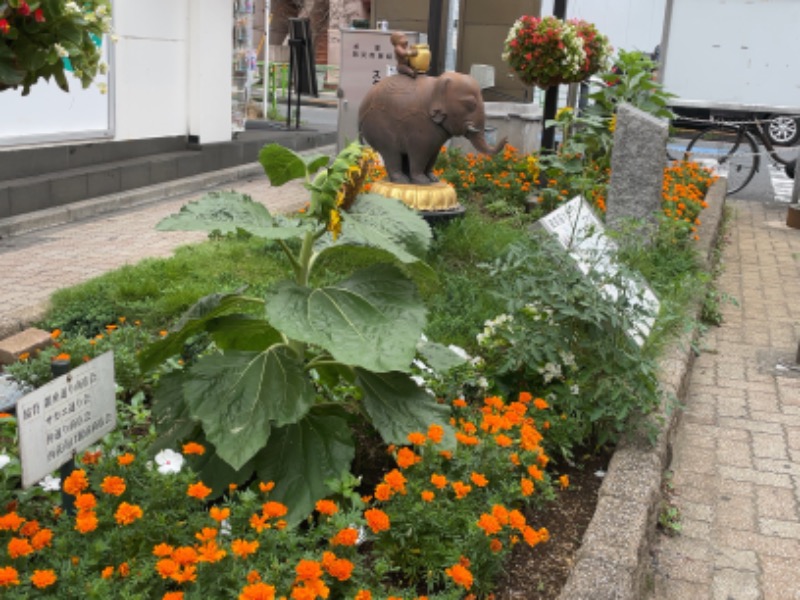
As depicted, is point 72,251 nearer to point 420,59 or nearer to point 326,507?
point 420,59

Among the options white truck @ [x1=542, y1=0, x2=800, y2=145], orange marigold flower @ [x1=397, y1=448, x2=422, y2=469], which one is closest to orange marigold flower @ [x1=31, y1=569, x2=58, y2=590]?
→ orange marigold flower @ [x1=397, y1=448, x2=422, y2=469]

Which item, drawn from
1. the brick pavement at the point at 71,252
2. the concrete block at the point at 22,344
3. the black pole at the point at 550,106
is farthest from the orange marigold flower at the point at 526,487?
the black pole at the point at 550,106

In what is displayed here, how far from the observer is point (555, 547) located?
10.3 feet

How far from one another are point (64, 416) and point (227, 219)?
73 cm

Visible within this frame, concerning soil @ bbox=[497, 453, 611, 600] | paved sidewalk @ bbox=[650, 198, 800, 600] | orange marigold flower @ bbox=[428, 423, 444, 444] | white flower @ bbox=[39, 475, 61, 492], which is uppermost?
orange marigold flower @ bbox=[428, 423, 444, 444]

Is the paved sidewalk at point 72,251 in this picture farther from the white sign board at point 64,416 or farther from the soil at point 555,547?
the soil at point 555,547

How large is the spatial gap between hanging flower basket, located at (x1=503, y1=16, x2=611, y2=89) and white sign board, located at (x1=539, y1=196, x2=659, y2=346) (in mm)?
3888

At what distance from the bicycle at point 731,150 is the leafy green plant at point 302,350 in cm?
880

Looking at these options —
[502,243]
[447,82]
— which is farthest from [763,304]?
[447,82]

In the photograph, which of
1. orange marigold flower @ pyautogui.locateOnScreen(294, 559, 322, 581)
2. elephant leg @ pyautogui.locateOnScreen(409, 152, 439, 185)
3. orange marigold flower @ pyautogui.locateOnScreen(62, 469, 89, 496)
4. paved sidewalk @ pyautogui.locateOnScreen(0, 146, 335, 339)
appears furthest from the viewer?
elephant leg @ pyautogui.locateOnScreen(409, 152, 439, 185)

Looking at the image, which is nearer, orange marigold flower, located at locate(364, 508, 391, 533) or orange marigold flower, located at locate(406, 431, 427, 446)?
orange marigold flower, located at locate(364, 508, 391, 533)

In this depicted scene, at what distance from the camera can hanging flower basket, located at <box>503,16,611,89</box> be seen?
8609 millimetres

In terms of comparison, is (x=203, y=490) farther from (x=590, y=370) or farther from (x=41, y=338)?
(x=41, y=338)

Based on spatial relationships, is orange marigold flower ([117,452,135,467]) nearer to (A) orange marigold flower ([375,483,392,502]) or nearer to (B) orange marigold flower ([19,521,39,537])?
(B) orange marigold flower ([19,521,39,537])
